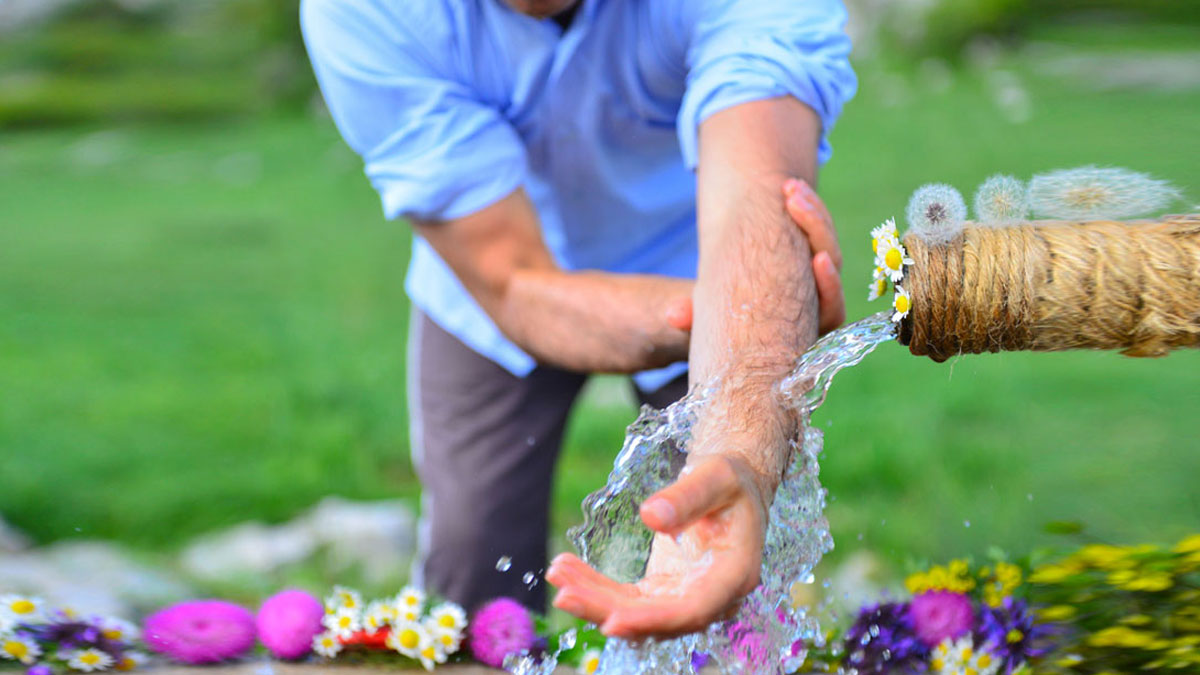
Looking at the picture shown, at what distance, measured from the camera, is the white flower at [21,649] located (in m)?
1.97

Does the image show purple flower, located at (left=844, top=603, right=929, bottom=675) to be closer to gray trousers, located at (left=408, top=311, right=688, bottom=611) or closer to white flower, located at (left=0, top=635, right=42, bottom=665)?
gray trousers, located at (left=408, top=311, right=688, bottom=611)

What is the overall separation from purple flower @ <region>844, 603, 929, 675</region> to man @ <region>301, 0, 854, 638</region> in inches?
20.7

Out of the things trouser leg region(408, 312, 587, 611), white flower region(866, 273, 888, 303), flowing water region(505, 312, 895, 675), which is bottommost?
trouser leg region(408, 312, 587, 611)

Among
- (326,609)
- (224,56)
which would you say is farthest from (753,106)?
(224,56)

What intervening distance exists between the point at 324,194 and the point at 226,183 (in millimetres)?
906

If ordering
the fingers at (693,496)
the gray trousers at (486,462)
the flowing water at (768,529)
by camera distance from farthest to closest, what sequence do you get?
the gray trousers at (486,462) → the flowing water at (768,529) → the fingers at (693,496)

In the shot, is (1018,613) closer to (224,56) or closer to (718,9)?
(718,9)

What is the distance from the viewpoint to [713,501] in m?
1.29

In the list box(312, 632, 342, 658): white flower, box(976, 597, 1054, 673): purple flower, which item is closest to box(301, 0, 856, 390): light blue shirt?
box(312, 632, 342, 658): white flower

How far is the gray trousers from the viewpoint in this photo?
2.51 meters

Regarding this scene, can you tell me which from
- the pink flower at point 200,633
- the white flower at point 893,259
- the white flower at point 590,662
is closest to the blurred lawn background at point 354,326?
the white flower at point 893,259

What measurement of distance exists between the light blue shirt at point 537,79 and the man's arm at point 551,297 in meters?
0.05

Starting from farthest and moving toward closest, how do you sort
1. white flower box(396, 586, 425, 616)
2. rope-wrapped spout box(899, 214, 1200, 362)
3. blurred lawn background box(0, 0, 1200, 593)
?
blurred lawn background box(0, 0, 1200, 593) < white flower box(396, 586, 425, 616) < rope-wrapped spout box(899, 214, 1200, 362)

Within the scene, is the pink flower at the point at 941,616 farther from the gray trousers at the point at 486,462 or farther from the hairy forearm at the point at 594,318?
the gray trousers at the point at 486,462
